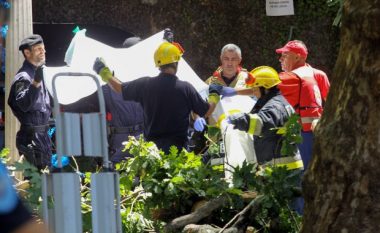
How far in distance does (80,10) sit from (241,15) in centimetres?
270

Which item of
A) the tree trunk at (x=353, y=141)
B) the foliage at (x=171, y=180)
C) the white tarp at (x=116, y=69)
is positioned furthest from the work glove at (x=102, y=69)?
the tree trunk at (x=353, y=141)

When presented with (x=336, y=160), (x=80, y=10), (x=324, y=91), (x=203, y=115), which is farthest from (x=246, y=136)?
(x=80, y=10)

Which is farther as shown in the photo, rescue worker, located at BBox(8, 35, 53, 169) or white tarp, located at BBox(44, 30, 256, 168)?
rescue worker, located at BBox(8, 35, 53, 169)

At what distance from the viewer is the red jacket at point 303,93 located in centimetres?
802

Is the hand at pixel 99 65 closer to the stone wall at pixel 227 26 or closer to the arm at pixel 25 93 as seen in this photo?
the arm at pixel 25 93

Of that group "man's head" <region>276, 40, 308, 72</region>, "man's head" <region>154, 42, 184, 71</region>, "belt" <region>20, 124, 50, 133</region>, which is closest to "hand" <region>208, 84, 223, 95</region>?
"man's head" <region>154, 42, 184, 71</region>

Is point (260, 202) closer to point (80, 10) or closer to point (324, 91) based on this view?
point (324, 91)

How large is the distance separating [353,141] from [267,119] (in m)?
2.43

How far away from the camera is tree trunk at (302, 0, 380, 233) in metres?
4.52

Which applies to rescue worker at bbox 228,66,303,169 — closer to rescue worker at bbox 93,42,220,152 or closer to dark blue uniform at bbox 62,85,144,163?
rescue worker at bbox 93,42,220,152

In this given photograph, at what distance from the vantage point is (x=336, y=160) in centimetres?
462

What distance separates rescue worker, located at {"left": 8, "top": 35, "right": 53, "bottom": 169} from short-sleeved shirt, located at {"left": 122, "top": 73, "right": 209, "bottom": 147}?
106 centimetres

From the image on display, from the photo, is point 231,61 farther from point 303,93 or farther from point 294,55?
point 303,93

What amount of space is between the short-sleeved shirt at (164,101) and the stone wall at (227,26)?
6.46 metres
